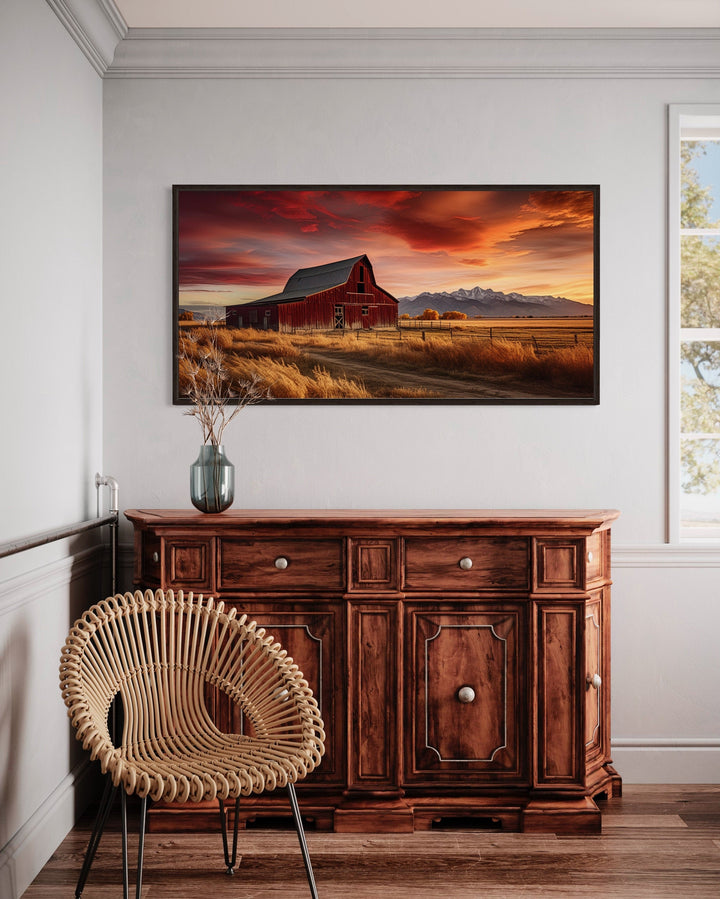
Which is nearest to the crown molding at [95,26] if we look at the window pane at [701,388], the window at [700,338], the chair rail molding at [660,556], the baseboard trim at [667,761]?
the window at [700,338]

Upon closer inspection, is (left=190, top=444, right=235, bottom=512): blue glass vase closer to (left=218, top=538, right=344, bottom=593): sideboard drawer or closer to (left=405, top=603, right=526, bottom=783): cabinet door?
(left=218, top=538, right=344, bottom=593): sideboard drawer

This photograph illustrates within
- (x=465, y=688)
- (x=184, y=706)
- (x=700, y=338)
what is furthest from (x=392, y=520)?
(x=700, y=338)

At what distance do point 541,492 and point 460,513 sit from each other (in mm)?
435

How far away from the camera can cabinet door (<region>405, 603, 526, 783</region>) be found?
2586 millimetres

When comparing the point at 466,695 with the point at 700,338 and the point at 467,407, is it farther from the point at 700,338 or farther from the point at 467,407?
the point at 700,338

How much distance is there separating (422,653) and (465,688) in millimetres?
178

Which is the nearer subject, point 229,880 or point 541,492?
point 229,880

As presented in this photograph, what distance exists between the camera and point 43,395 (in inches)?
95.5

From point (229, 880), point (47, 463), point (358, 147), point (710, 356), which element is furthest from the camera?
point (710, 356)

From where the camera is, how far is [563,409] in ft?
9.88

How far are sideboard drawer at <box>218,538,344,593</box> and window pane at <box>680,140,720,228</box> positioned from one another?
6.49 ft

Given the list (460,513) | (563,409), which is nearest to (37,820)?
(460,513)

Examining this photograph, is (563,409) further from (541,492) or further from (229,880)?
(229,880)

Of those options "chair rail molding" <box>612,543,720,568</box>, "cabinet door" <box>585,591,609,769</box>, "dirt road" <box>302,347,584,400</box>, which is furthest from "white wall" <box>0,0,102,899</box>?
"chair rail molding" <box>612,543,720,568</box>
